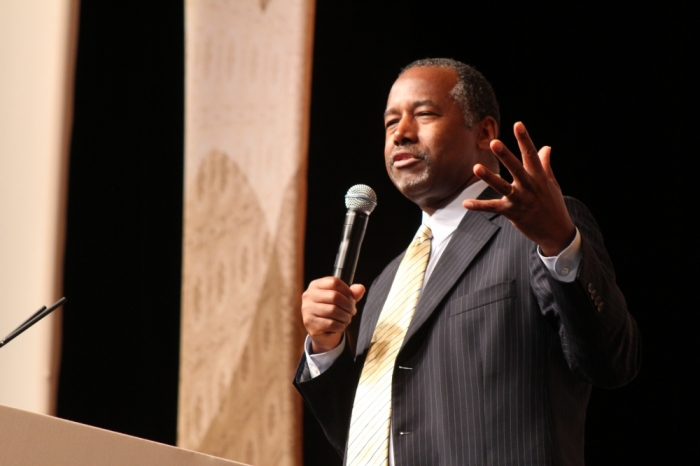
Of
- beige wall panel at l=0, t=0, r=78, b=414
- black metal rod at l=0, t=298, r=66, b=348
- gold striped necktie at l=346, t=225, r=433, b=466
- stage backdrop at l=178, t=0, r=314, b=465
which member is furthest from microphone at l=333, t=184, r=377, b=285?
beige wall panel at l=0, t=0, r=78, b=414

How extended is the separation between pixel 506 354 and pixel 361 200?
520 millimetres

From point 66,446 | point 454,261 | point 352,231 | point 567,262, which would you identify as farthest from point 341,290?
point 66,446

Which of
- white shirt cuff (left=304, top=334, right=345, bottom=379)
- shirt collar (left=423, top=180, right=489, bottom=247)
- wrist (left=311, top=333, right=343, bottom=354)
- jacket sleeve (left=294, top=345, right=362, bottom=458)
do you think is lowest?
jacket sleeve (left=294, top=345, right=362, bottom=458)

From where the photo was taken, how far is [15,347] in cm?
249

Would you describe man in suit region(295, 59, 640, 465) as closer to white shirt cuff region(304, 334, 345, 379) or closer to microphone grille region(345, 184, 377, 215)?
white shirt cuff region(304, 334, 345, 379)

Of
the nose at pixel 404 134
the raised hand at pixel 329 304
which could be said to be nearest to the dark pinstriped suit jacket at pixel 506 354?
the raised hand at pixel 329 304

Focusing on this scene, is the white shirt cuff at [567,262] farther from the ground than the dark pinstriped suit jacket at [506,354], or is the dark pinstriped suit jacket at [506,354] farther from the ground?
the white shirt cuff at [567,262]

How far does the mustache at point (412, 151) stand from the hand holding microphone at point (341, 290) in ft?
0.85

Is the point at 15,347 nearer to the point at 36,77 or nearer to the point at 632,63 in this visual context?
the point at 36,77

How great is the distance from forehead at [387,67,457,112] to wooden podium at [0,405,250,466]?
1305mm

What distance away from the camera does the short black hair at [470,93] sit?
2.13 metres

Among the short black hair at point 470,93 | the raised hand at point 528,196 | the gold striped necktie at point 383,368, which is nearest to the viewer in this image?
the raised hand at point 528,196

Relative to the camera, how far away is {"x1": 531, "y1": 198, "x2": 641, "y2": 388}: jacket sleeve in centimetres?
134

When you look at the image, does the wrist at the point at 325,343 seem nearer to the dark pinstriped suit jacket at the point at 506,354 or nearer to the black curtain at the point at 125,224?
the dark pinstriped suit jacket at the point at 506,354
